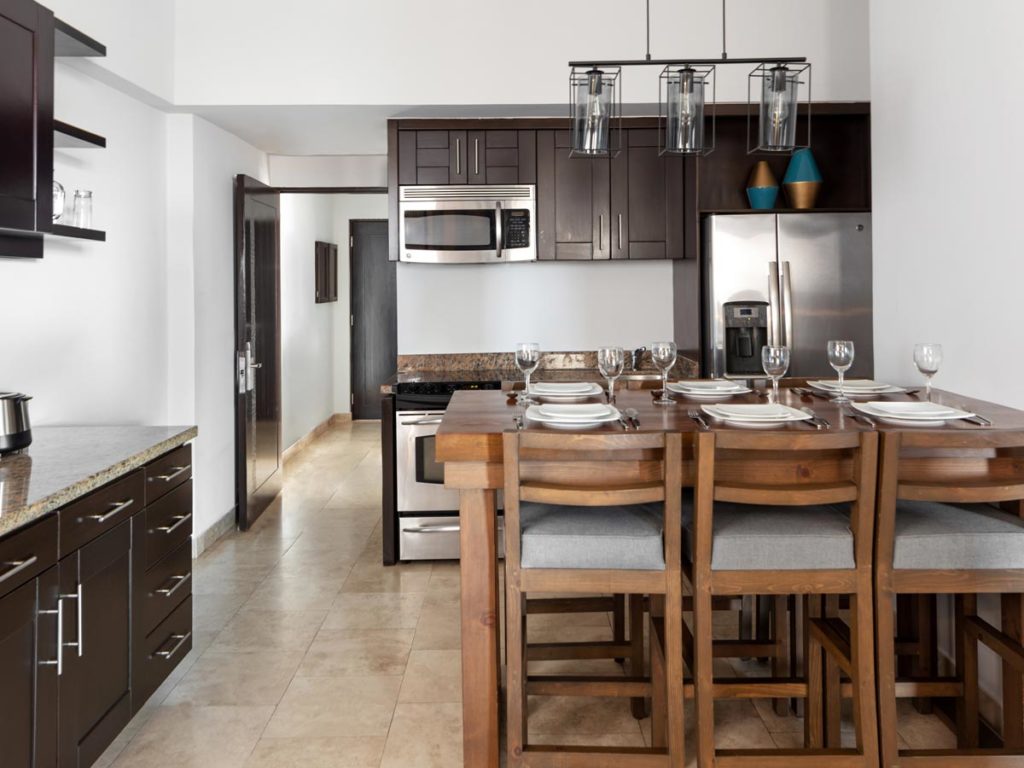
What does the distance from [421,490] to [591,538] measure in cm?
237

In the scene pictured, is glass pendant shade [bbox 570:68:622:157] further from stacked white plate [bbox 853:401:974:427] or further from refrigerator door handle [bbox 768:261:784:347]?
refrigerator door handle [bbox 768:261:784:347]

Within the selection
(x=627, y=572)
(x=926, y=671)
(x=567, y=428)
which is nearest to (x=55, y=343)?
(x=567, y=428)

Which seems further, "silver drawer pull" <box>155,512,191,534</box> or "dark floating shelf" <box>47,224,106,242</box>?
"dark floating shelf" <box>47,224,106,242</box>

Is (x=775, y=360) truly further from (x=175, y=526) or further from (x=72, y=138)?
(x=72, y=138)

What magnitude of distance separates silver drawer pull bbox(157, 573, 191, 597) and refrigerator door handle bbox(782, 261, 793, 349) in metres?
3.08

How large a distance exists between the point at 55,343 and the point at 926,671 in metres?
3.30

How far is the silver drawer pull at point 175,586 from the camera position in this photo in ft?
8.96

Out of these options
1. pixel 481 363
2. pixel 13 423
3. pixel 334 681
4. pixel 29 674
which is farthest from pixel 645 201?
pixel 29 674

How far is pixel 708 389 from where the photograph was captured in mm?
2916

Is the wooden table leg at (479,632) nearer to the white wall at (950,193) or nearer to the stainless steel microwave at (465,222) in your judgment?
the white wall at (950,193)

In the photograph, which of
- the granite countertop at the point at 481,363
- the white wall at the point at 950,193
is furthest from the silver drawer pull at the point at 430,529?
the white wall at the point at 950,193

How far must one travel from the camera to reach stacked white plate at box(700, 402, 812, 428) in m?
2.25

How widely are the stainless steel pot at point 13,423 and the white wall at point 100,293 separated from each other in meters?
0.61

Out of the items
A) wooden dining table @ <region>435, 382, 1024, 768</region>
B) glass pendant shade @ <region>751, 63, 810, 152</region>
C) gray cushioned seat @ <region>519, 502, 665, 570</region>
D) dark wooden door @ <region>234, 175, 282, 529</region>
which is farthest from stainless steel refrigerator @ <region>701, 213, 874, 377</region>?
dark wooden door @ <region>234, 175, 282, 529</region>
